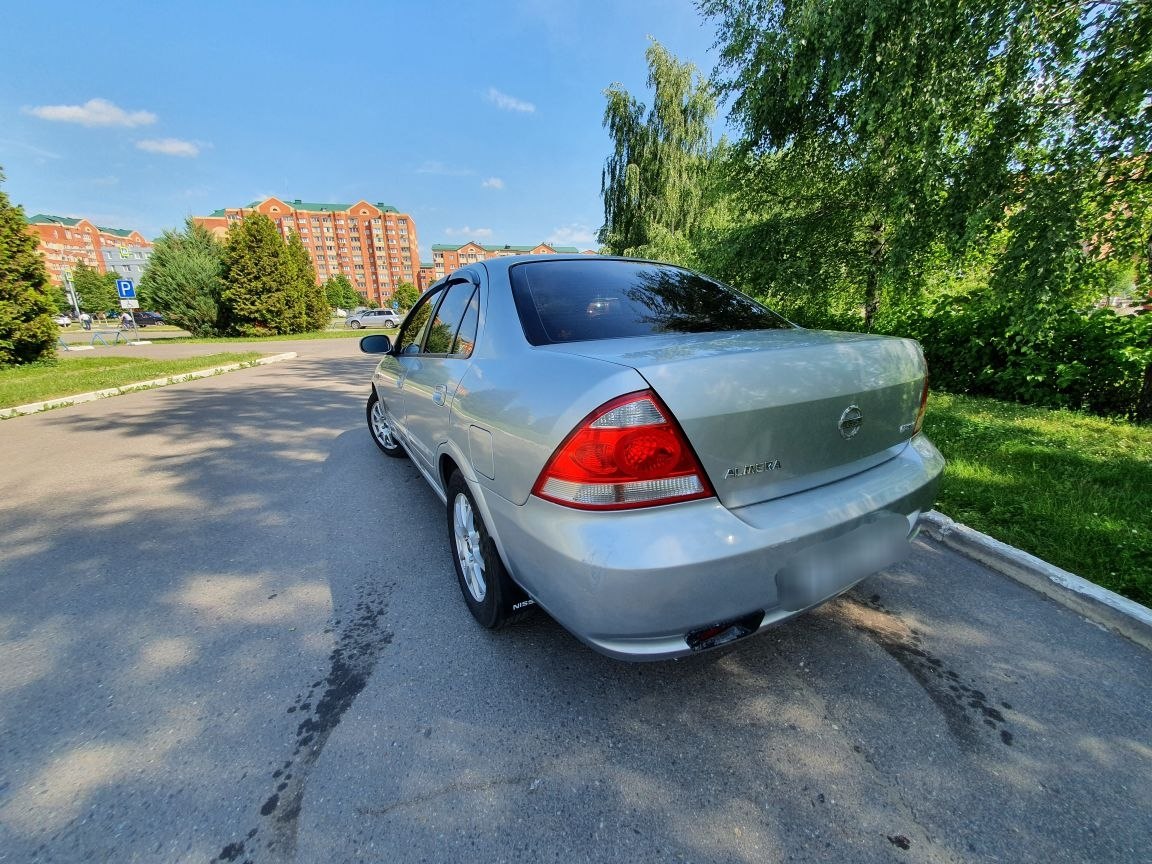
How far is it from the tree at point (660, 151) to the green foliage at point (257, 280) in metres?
17.6

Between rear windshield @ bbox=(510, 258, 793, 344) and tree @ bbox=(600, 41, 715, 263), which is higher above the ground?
tree @ bbox=(600, 41, 715, 263)

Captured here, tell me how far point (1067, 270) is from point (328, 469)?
6.90 m

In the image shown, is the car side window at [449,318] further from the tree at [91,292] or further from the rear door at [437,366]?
the tree at [91,292]

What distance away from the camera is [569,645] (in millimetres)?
2152

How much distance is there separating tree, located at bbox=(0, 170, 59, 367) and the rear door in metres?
15.5

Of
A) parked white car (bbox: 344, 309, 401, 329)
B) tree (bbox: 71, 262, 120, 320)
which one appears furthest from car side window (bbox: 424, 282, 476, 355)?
tree (bbox: 71, 262, 120, 320)

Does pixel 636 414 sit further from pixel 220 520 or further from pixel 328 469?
pixel 328 469

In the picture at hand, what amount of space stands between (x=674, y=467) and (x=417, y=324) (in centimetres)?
285

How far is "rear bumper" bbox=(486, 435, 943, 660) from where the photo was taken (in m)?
1.38

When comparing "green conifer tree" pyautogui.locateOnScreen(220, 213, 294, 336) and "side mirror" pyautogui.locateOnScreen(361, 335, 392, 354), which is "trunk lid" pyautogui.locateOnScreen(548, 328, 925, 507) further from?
"green conifer tree" pyautogui.locateOnScreen(220, 213, 294, 336)

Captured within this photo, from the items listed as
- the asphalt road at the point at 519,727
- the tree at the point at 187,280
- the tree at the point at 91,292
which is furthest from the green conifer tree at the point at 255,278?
the tree at the point at 91,292

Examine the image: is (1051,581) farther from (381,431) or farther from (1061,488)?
(381,431)

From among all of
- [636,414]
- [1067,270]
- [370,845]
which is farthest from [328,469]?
[1067,270]

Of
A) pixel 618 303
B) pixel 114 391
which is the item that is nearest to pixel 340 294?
pixel 114 391
